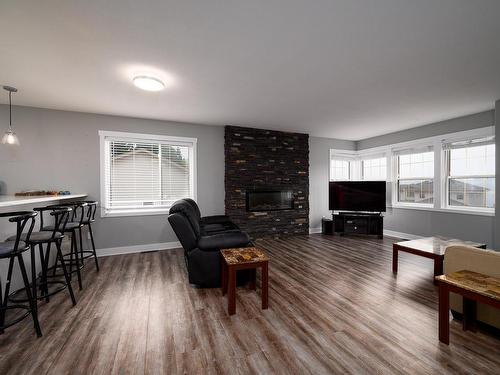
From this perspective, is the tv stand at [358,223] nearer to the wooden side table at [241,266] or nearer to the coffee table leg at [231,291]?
the wooden side table at [241,266]

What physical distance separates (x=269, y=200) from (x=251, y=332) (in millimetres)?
3560

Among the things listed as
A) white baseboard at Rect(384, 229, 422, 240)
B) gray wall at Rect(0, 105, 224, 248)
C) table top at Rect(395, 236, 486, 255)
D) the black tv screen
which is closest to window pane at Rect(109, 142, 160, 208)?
gray wall at Rect(0, 105, 224, 248)

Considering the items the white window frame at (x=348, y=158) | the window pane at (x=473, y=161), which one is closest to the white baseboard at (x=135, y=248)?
the white window frame at (x=348, y=158)

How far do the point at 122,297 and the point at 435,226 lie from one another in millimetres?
5701

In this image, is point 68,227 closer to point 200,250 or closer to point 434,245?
point 200,250

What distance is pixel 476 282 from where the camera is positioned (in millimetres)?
1614

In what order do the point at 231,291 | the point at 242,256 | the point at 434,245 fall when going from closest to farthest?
the point at 231,291 → the point at 242,256 → the point at 434,245

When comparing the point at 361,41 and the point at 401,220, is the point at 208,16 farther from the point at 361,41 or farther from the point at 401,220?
the point at 401,220

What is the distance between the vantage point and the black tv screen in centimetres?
528

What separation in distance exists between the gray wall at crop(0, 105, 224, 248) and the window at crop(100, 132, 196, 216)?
0.13m

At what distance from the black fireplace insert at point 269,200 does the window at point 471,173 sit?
10.6 feet

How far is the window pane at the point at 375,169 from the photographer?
229 inches

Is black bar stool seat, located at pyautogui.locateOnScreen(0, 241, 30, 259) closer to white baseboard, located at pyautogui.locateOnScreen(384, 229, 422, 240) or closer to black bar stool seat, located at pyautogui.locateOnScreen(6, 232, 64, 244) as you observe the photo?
black bar stool seat, located at pyautogui.locateOnScreen(6, 232, 64, 244)

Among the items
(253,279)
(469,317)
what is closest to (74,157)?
(253,279)
